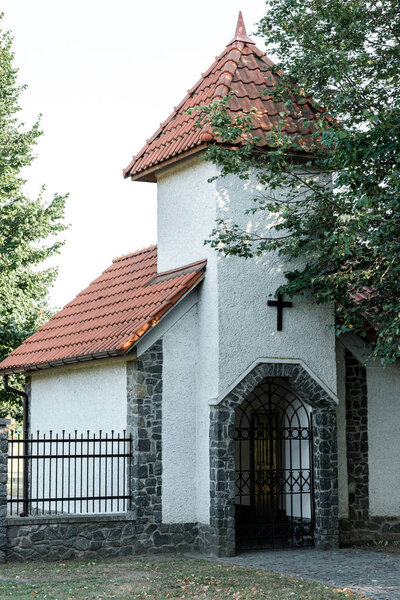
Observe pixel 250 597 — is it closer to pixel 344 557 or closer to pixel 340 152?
pixel 344 557

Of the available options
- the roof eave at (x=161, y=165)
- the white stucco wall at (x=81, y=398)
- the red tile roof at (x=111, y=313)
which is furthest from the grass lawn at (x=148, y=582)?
the roof eave at (x=161, y=165)

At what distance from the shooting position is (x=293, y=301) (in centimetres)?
1456

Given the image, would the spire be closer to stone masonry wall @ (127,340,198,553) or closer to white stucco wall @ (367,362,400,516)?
stone masonry wall @ (127,340,198,553)

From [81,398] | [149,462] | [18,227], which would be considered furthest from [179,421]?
[18,227]

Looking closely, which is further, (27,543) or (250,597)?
(27,543)

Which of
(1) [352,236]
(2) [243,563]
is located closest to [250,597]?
(2) [243,563]

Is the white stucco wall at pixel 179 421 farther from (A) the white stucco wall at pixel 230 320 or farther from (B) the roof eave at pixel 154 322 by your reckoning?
(B) the roof eave at pixel 154 322

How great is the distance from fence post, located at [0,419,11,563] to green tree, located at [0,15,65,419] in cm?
1041

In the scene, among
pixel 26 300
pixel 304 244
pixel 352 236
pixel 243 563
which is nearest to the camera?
pixel 352 236

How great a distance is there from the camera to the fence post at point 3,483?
41.9ft

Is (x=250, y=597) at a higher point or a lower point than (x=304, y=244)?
lower

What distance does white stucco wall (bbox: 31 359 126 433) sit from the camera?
48.5 ft

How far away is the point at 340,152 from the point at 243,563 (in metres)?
5.99

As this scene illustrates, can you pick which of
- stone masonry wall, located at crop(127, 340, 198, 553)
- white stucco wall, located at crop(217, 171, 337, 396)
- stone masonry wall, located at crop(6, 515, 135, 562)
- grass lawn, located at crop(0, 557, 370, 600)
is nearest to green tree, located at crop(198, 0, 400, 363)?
white stucco wall, located at crop(217, 171, 337, 396)
